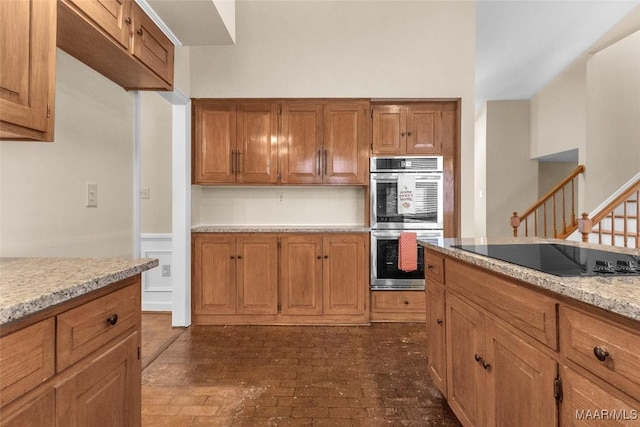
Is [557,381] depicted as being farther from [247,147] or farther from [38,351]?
[247,147]

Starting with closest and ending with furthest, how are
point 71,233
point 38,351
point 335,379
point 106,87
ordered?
point 38,351 < point 71,233 < point 106,87 < point 335,379

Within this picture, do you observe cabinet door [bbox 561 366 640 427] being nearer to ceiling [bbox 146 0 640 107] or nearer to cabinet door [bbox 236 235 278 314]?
cabinet door [bbox 236 235 278 314]

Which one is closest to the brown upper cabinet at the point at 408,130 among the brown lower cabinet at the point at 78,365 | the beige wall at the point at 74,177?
the beige wall at the point at 74,177

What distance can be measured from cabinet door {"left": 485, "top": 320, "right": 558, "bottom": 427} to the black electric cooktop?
0.26 m

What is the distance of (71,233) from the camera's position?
5.56ft

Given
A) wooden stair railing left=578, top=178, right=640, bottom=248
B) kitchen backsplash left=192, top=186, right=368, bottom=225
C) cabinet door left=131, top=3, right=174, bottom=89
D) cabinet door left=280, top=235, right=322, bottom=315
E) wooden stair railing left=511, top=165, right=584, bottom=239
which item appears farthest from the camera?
wooden stair railing left=511, top=165, right=584, bottom=239

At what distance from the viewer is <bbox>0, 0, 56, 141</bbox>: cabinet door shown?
952 millimetres

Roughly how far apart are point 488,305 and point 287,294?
2139 millimetres

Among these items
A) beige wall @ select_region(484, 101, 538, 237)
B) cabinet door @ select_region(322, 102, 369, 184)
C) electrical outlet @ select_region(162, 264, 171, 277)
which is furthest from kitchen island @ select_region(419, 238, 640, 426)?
beige wall @ select_region(484, 101, 538, 237)

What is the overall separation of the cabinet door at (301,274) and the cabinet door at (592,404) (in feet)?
7.61

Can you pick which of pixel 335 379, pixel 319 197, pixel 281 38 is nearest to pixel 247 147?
pixel 319 197

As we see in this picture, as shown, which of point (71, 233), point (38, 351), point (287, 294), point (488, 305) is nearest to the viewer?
point (38, 351)

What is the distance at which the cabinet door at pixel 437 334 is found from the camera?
165 centimetres

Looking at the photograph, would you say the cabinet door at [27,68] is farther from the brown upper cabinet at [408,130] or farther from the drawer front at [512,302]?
the brown upper cabinet at [408,130]
